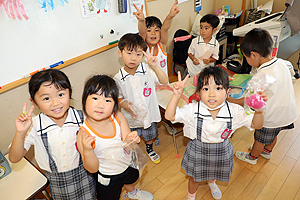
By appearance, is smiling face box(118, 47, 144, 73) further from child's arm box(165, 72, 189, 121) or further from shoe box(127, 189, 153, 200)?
shoe box(127, 189, 153, 200)

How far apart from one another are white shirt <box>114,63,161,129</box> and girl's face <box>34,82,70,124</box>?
0.53 metres

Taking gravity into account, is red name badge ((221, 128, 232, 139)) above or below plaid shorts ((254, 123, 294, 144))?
above

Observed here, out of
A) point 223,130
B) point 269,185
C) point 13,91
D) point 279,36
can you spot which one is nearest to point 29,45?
point 13,91

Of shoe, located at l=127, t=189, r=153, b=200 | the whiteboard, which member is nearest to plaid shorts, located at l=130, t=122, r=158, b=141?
shoe, located at l=127, t=189, r=153, b=200

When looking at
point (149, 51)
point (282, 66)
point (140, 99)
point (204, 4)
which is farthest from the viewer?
point (204, 4)

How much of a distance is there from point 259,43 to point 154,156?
1.41 meters

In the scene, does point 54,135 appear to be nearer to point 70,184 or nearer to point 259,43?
point 70,184

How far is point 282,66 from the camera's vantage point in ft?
5.18

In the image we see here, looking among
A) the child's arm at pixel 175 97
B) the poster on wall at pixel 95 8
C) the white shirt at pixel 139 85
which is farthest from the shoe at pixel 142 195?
the poster on wall at pixel 95 8

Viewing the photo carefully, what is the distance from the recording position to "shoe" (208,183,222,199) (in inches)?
68.3

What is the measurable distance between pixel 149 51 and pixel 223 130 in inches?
41.1

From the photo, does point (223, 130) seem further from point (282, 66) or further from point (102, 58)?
point (102, 58)

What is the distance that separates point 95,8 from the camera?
6.35 ft

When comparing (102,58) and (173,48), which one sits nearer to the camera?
(102,58)
